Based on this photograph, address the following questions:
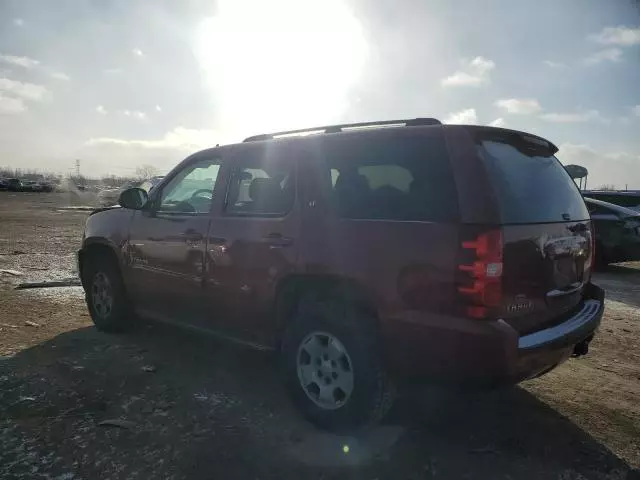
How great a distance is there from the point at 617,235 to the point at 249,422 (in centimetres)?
849

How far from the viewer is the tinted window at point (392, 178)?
2760mm

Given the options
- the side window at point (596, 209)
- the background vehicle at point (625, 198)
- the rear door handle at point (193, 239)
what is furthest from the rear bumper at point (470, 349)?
the background vehicle at point (625, 198)

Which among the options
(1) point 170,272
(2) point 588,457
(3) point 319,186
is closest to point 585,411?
(2) point 588,457

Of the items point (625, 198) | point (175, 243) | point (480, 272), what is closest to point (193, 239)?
point (175, 243)

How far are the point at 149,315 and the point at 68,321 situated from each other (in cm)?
163

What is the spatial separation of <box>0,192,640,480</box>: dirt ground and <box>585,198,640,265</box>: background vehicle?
4.80 metres

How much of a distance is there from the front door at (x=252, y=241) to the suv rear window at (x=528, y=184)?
4.31 feet

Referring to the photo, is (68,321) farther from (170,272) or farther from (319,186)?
(319,186)

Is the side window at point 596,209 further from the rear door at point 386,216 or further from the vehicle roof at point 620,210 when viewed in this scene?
the rear door at point 386,216

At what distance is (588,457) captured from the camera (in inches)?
116

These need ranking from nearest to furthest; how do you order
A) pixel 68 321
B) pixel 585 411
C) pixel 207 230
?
pixel 585 411, pixel 207 230, pixel 68 321

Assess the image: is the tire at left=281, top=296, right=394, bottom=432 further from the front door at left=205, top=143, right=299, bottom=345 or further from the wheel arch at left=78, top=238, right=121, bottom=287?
the wheel arch at left=78, top=238, right=121, bottom=287

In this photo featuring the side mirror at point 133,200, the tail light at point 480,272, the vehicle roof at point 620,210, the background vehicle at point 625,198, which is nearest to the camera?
the tail light at point 480,272

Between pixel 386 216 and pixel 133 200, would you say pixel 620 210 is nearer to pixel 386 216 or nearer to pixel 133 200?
pixel 386 216
